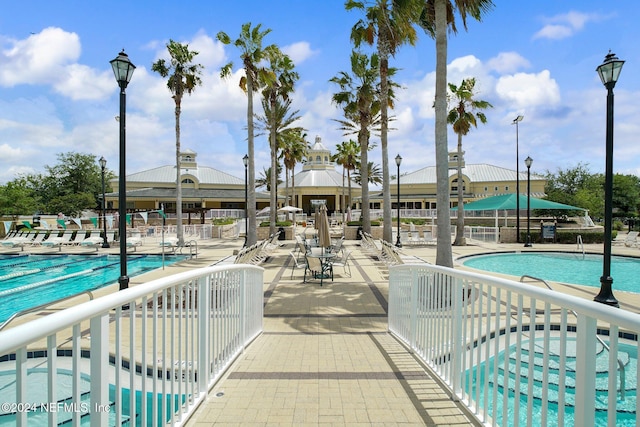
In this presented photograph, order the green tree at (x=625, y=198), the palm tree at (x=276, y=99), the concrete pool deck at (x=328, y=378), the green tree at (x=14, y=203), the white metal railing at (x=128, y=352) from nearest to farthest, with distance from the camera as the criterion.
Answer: the white metal railing at (x=128, y=352) → the concrete pool deck at (x=328, y=378) → the palm tree at (x=276, y=99) → the green tree at (x=14, y=203) → the green tree at (x=625, y=198)

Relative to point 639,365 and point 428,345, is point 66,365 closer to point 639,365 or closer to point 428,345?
point 428,345

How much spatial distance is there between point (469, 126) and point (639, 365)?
2155 cm

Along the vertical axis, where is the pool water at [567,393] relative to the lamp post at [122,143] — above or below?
below

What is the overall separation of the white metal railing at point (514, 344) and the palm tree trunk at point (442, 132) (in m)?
3.37

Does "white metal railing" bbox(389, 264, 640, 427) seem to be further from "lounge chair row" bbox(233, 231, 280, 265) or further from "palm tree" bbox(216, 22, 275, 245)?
"palm tree" bbox(216, 22, 275, 245)

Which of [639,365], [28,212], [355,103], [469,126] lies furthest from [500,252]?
[28,212]

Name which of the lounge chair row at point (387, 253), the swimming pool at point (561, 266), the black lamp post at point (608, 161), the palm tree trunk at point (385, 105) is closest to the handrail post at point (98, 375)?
the black lamp post at point (608, 161)

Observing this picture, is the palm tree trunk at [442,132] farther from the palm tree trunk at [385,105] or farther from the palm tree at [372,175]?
the palm tree at [372,175]

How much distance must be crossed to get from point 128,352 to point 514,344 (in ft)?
12.9

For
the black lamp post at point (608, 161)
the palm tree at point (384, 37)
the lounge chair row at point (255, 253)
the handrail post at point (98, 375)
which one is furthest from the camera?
the palm tree at point (384, 37)

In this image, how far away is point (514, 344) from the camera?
12.9ft

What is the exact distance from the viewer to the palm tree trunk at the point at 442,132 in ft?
30.2

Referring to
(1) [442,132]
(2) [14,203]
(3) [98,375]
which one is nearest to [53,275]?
(1) [442,132]

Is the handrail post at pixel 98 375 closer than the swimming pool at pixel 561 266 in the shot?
Yes
